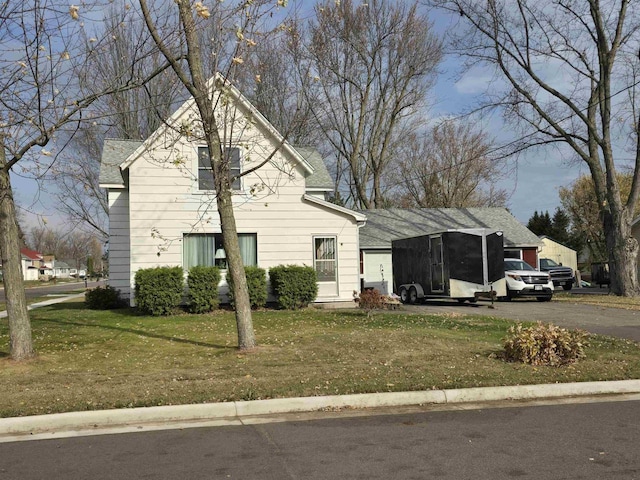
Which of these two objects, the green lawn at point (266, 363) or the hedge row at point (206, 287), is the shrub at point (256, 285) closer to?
the hedge row at point (206, 287)

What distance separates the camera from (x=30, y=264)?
97.7 m

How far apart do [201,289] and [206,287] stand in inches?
6.2

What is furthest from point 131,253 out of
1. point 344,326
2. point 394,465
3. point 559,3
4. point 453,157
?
point 453,157

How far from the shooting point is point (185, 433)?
6152 millimetres

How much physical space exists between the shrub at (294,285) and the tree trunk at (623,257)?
40.8 feet

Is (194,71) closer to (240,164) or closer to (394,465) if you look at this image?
(394,465)

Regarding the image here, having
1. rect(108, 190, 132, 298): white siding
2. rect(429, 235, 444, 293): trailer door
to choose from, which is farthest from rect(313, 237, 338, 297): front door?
rect(108, 190, 132, 298): white siding

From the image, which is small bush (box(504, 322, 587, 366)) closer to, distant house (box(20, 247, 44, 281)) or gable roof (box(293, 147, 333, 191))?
gable roof (box(293, 147, 333, 191))

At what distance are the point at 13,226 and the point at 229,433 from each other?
5.90m

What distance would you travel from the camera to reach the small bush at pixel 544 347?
353 inches

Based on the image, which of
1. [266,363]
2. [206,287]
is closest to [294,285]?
[206,287]

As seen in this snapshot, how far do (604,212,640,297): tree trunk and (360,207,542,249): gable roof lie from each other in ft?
24.3

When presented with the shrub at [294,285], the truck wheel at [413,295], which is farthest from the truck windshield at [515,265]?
the shrub at [294,285]

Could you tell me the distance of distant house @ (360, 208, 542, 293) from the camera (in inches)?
1138
